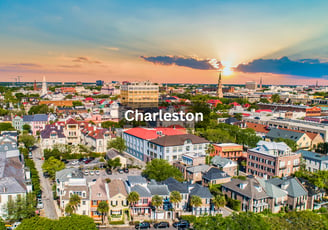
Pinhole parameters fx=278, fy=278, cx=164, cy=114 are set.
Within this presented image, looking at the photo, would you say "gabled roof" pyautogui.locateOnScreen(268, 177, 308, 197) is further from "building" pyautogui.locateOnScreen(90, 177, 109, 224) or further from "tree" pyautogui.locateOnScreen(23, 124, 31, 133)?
"tree" pyautogui.locateOnScreen(23, 124, 31, 133)

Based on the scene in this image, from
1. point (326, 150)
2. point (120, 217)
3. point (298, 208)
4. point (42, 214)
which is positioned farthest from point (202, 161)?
point (326, 150)

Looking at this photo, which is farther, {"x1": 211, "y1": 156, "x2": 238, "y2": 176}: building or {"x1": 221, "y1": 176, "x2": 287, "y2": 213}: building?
{"x1": 211, "y1": 156, "x2": 238, "y2": 176}: building

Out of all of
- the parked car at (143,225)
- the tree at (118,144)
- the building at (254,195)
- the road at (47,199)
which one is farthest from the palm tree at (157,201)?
the tree at (118,144)

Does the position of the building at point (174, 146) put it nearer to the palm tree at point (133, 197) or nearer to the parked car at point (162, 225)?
the palm tree at point (133, 197)

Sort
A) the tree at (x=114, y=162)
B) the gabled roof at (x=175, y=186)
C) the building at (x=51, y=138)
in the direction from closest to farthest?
Result: 1. the gabled roof at (x=175, y=186)
2. the tree at (x=114, y=162)
3. the building at (x=51, y=138)

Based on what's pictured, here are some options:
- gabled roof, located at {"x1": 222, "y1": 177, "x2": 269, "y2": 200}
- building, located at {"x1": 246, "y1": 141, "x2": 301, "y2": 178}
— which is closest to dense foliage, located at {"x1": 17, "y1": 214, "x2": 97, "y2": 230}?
gabled roof, located at {"x1": 222, "y1": 177, "x2": 269, "y2": 200}

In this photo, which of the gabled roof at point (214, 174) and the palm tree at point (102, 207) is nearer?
the palm tree at point (102, 207)
